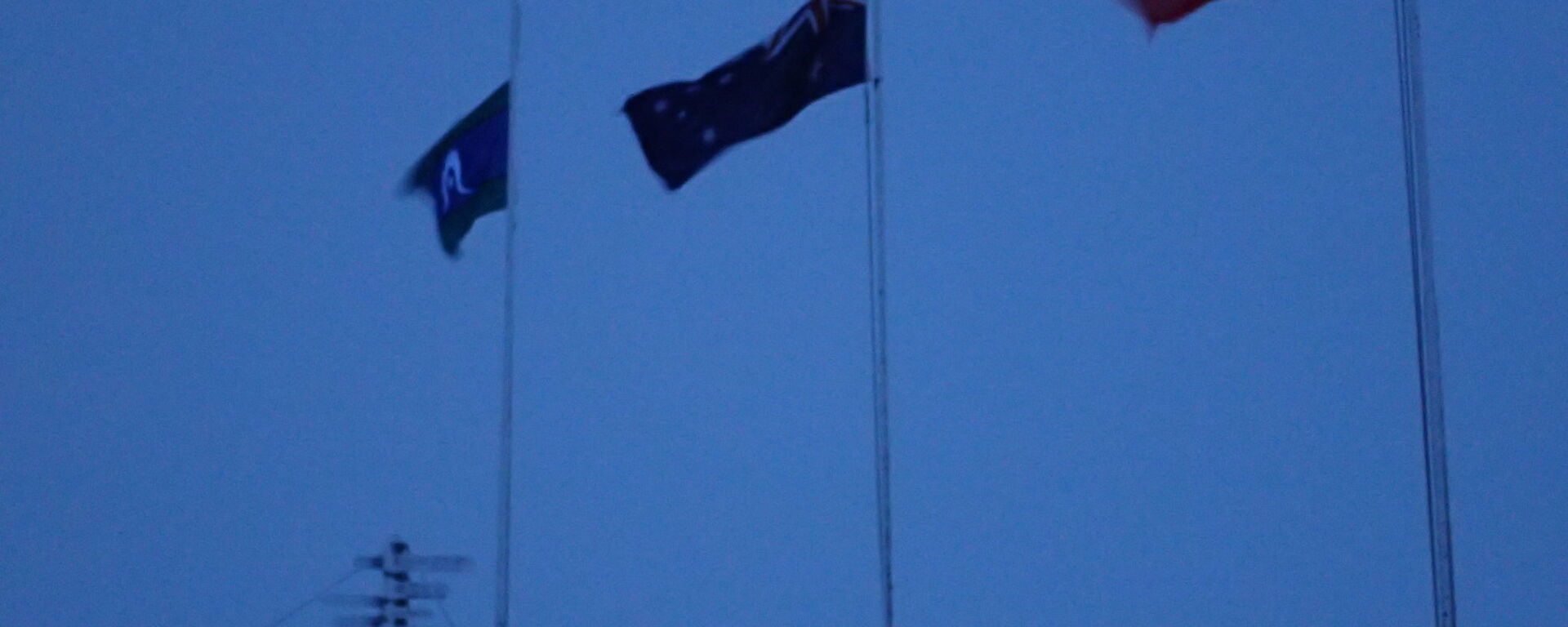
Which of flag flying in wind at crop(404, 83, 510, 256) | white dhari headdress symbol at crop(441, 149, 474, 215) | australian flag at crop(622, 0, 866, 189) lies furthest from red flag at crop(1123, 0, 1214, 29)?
white dhari headdress symbol at crop(441, 149, 474, 215)

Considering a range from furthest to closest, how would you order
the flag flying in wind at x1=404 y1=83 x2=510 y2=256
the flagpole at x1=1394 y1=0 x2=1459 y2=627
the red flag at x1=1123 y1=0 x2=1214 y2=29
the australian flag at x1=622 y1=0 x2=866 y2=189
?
the flag flying in wind at x1=404 y1=83 x2=510 y2=256, the australian flag at x1=622 y1=0 x2=866 y2=189, the flagpole at x1=1394 y1=0 x2=1459 y2=627, the red flag at x1=1123 y1=0 x2=1214 y2=29

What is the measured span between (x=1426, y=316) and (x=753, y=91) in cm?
298

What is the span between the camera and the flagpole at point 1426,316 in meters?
7.26

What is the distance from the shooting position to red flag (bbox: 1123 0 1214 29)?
676 cm

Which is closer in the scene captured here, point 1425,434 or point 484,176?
point 1425,434

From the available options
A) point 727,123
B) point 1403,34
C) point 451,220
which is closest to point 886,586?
point 727,123

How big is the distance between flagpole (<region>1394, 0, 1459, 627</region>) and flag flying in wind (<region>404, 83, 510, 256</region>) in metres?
4.14

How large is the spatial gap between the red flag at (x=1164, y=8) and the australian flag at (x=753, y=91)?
4.44 feet

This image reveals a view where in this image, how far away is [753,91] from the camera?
787 centimetres

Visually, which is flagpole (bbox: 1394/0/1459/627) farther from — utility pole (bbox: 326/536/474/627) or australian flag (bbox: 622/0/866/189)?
utility pole (bbox: 326/536/474/627)

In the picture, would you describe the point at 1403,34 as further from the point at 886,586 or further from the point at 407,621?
the point at 407,621

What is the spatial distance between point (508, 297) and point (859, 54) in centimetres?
263

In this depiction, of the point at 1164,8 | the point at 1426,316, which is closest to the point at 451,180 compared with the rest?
the point at 1164,8

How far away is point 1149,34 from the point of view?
262 inches
